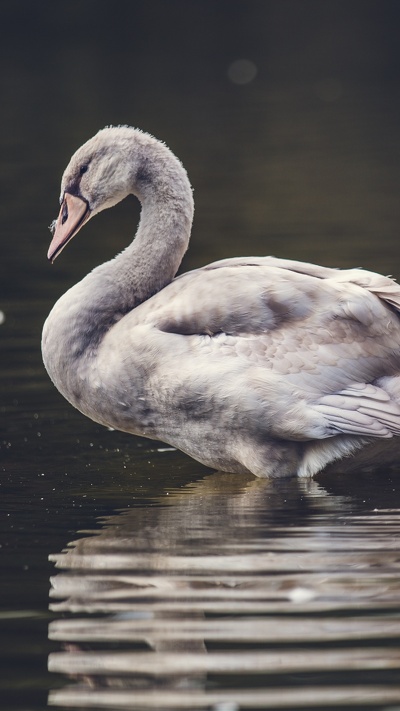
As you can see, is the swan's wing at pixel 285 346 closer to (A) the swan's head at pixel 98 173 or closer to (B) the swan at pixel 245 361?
(B) the swan at pixel 245 361

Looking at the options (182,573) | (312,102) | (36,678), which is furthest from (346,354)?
(312,102)

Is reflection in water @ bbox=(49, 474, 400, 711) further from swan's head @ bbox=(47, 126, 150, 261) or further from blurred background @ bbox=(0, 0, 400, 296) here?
blurred background @ bbox=(0, 0, 400, 296)

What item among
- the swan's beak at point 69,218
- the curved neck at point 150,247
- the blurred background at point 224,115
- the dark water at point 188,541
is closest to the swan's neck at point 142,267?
the curved neck at point 150,247

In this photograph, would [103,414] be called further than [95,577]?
Yes

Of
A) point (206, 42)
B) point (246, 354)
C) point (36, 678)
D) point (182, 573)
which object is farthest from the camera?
point (206, 42)

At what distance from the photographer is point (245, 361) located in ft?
21.5

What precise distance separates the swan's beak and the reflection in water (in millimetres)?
1515

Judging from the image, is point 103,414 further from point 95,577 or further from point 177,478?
point 95,577

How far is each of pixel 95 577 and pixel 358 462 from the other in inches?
72.0

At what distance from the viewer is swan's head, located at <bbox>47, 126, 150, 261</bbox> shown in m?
7.24

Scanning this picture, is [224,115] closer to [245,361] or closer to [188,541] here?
[245,361]

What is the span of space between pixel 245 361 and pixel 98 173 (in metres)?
1.32

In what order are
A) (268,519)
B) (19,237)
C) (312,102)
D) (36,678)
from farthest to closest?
(312,102), (19,237), (268,519), (36,678)

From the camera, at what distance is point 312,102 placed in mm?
27578
